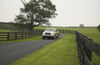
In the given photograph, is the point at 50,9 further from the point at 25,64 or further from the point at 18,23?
the point at 25,64

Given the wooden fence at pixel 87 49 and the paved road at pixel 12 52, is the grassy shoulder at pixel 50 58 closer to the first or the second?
the paved road at pixel 12 52

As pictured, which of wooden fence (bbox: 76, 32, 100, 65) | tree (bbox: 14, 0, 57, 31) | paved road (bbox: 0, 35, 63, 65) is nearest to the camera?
wooden fence (bbox: 76, 32, 100, 65)

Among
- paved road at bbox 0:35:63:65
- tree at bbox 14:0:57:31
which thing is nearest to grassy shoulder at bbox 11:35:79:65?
paved road at bbox 0:35:63:65

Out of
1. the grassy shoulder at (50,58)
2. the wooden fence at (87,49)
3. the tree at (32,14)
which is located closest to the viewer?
the wooden fence at (87,49)

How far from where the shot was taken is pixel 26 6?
114 ft

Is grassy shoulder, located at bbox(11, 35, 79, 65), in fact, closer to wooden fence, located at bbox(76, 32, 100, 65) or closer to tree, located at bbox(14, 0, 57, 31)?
wooden fence, located at bbox(76, 32, 100, 65)

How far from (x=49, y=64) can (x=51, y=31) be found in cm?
1677

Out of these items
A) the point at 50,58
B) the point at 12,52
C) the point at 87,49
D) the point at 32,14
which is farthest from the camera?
the point at 32,14

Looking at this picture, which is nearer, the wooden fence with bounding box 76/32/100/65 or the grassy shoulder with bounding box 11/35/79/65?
the wooden fence with bounding box 76/32/100/65

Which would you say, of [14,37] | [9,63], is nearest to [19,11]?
[14,37]

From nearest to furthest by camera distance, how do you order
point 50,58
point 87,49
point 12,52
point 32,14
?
point 87,49, point 50,58, point 12,52, point 32,14

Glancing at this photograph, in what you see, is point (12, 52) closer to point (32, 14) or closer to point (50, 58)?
point (50, 58)

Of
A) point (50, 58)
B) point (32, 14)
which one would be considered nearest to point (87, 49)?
point (50, 58)

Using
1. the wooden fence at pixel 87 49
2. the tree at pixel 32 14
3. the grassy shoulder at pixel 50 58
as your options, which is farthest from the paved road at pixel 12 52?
the tree at pixel 32 14
